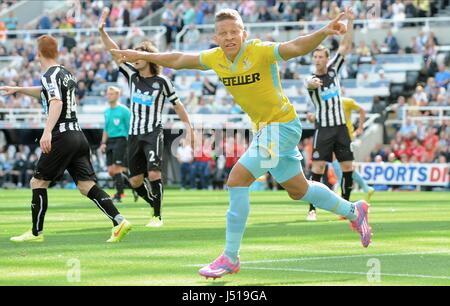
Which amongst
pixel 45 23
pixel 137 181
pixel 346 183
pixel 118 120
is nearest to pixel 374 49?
pixel 118 120

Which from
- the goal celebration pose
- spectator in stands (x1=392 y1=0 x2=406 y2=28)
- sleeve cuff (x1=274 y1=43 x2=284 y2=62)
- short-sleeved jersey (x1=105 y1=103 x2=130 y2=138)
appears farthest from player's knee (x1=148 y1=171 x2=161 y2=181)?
spectator in stands (x1=392 y1=0 x2=406 y2=28)

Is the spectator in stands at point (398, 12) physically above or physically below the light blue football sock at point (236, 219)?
above

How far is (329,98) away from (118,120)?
6961 millimetres

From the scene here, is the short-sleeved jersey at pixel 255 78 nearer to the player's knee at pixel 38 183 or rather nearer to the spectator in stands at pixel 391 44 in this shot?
the player's knee at pixel 38 183

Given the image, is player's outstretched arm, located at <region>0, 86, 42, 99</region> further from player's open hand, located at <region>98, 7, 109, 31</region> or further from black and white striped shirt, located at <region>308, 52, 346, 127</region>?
black and white striped shirt, located at <region>308, 52, 346, 127</region>

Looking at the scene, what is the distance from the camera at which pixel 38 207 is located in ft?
42.1

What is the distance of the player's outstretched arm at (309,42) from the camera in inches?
348

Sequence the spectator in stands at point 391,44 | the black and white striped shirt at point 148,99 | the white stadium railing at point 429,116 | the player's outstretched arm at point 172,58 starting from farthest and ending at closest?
1. the spectator in stands at point 391,44
2. the white stadium railing at point 429,116
3. the black and white striped shirt at point 148,99
4. the player's outstretched arm at point 172,58

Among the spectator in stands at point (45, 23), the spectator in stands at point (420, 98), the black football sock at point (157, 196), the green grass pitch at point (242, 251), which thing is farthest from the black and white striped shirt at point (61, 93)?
the spectator in stands at point (45, 23)

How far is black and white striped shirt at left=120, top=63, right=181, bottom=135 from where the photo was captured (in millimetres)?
16000

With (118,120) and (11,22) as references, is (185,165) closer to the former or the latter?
(118,120)

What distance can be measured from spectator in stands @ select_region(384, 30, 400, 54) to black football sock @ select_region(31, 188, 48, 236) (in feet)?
79.0

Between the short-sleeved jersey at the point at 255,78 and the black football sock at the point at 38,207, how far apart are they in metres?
3.58
